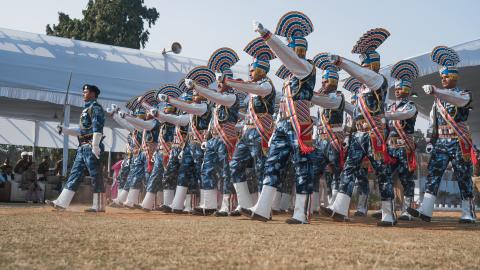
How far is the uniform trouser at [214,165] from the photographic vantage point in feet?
26.6

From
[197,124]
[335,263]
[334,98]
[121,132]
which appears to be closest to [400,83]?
[334,98]

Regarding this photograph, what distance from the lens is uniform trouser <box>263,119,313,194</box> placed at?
6.30 m

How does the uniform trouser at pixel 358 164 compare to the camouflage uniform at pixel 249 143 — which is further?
the camouflage uniform at pixel 249 143

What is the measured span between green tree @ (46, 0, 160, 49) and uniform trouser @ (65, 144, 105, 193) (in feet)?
72.1

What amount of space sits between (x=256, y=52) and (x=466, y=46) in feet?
22.1

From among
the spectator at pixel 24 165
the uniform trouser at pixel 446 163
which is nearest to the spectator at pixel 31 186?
the spectator at pixel 24 165

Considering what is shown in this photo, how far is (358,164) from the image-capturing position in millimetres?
6906

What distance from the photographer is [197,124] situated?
8.86 m

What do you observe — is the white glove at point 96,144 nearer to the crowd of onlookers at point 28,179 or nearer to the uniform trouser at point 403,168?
the uniform trouser at point 403,168

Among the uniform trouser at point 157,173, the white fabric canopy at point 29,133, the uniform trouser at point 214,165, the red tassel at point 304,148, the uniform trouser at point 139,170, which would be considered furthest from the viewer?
the white fabric canopy at point 29,133

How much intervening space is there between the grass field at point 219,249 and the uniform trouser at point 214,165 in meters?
2.92

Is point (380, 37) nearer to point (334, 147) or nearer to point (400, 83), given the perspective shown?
point (400, 83)

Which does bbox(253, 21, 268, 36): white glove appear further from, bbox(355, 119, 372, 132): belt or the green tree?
the green tree

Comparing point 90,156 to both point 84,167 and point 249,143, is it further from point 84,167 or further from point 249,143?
point 249,143
